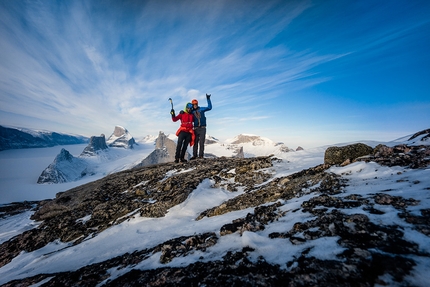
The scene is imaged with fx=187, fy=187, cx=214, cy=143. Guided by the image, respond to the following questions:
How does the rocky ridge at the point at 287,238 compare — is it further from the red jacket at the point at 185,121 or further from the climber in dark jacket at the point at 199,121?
the climber in dark jacket at the point at 199,121

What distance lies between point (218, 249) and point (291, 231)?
1401mm

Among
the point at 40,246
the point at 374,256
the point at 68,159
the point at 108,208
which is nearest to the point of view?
the point at 374,256

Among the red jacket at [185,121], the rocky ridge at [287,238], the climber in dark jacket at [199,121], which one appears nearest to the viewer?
the rocky ridge at [287,238]

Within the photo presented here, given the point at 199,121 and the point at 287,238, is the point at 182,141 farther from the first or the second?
the point at 287,238

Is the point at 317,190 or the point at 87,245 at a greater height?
the point at 317,190

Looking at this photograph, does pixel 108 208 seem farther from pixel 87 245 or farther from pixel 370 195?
pixel 370 195

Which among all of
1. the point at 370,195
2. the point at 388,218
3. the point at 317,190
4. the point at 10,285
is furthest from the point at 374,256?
the point at 10,285

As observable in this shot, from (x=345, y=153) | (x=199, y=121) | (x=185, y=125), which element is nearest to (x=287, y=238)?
(x=345, y=153)

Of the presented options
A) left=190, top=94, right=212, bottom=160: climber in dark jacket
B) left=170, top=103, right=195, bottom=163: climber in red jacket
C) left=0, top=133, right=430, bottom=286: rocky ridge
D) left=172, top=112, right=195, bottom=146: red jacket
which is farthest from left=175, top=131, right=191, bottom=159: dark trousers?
left=0, top=133, right=430, bottom=286: rocky ridge

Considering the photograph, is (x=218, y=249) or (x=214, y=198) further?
(x=214, y=198)

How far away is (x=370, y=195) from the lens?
4066 millimetres

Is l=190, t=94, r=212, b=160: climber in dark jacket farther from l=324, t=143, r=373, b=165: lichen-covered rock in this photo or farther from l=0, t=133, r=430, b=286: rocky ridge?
l=324, t=143, r=373, b=165: lichen-covered rock

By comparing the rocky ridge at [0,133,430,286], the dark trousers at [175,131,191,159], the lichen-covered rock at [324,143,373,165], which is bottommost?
the rocky ridge at [0,133,430,286]

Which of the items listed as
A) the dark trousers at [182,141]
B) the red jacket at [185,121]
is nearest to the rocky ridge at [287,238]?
the dark trousers at [182,141]
